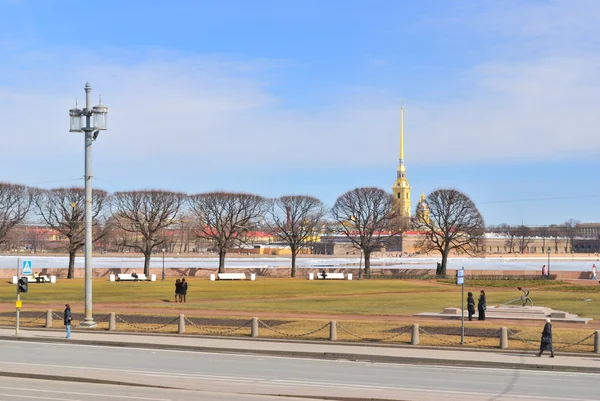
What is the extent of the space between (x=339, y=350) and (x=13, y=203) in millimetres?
74784

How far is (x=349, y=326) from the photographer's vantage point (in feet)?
123

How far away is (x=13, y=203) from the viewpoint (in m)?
96.3

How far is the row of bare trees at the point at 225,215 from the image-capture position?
96.0m

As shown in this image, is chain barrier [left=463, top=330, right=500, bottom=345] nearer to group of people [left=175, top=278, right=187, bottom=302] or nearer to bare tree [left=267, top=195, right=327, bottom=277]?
group of people [left=175, top=278, right=187, bottom=302]

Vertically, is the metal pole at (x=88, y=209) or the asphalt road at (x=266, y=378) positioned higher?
the metal pole at (x=88, y=209)

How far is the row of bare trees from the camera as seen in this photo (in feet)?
315

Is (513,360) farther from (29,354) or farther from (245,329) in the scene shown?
(29,354)

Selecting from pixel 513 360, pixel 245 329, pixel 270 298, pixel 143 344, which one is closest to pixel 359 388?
pixel 513 360

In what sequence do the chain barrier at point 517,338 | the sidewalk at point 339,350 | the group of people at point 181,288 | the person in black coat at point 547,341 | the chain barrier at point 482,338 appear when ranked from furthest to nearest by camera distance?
the group of people at point 181,288
the chain barrier at point 482,338
the chain barrier at point 517,338
the person in black coat at point 547,341
the sidewalk at point 339,350

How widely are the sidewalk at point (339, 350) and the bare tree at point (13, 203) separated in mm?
61199

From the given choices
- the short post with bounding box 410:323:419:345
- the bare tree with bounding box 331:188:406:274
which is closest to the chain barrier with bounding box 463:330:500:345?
the short post with bounding box 410:323:419:345

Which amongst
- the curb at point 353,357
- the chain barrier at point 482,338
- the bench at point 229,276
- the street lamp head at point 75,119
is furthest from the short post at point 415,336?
the bench at point 229,276

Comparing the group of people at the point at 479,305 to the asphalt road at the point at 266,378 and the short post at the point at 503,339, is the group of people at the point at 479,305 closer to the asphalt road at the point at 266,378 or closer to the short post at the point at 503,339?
the short post at the point at 503,339

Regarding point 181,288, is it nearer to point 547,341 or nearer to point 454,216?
point 547,341
